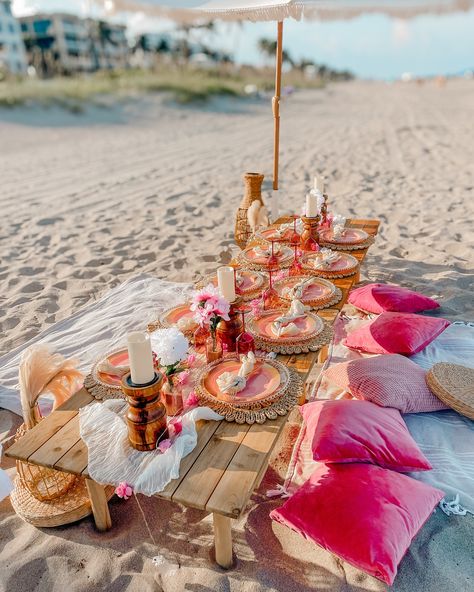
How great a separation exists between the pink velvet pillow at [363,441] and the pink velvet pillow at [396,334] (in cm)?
96

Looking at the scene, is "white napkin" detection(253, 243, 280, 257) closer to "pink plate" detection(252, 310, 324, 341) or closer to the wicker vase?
"pink plate" detection(252, 310, 324, 341)

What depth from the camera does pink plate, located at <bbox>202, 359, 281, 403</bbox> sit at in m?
1.97

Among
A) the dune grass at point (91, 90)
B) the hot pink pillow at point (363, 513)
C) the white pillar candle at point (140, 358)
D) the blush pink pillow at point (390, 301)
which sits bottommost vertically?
the blush pink pillow at point (390, 301)

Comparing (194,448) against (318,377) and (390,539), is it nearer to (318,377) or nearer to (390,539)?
(390,539)

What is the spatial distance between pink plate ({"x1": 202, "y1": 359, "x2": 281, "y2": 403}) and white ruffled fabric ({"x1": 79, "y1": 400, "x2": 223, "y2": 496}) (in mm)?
126

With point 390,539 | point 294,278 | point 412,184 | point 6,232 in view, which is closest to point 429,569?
point 390,539

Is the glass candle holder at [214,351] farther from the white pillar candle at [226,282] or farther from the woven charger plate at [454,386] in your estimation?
the woven charger plate at [454,386]

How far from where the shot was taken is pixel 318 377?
122 inches

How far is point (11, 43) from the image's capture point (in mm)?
51625

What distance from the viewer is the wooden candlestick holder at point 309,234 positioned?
11.3ft

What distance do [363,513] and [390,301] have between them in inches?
82.1

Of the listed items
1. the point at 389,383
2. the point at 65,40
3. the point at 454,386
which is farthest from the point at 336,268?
the point at 65,40

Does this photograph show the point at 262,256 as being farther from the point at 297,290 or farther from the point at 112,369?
the point at 112,369

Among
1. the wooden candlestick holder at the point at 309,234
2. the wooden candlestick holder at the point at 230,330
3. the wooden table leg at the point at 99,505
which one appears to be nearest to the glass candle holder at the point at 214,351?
the wooden candlestick holder at the point at 230,330
